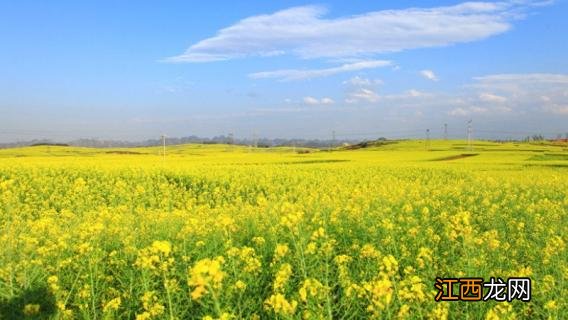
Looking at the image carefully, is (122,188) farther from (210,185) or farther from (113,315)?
(113,315)

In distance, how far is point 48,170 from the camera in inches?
742

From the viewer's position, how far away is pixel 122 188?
1611 cm

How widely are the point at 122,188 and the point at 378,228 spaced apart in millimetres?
11034

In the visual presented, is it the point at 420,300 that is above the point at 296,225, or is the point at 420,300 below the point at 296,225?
below

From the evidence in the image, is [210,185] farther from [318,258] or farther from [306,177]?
[318,258]

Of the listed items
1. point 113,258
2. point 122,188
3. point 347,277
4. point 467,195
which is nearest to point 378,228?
point 347,277

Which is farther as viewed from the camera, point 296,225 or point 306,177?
point 306,177

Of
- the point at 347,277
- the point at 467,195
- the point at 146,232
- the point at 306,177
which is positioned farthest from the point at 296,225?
the point at 306,177

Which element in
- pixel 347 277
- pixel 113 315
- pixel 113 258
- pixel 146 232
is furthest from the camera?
pixel 146 232

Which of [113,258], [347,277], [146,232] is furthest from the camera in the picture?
[146,232]

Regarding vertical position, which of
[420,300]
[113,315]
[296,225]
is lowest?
[113,315]

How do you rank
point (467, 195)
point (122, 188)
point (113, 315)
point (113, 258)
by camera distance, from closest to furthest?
point (113, 315) < point (113, 258) < point (467, 195) < point (122, 188)

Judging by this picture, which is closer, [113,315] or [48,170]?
[113,315]

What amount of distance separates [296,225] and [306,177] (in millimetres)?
13965
